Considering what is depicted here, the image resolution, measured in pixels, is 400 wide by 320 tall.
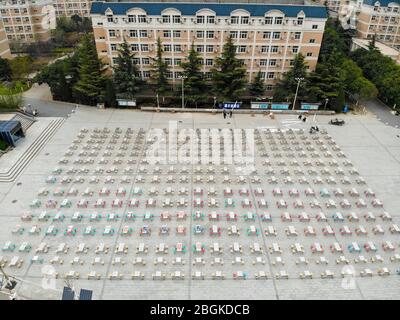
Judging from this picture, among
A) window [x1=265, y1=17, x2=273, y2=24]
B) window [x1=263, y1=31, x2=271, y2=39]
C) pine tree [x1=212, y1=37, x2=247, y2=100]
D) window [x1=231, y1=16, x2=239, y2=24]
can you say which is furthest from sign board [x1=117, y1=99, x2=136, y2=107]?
window [x1=265, y1=17, x2=273, y2=24]

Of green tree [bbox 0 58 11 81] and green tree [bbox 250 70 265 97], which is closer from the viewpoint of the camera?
green tree [bbox 250 70 265 97]

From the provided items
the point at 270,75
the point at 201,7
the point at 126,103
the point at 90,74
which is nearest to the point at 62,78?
the point at 90,74

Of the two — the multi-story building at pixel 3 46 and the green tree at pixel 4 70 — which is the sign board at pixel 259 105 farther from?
the multi-story building at pixel 3 46

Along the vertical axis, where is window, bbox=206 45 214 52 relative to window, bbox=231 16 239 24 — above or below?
below

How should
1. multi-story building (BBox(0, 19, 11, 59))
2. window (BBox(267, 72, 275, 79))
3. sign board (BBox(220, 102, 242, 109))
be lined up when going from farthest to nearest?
1. multi-story building (BBox(0, 19, 11, 59))
2. window (BBox(267, 72, 275, 79))
3. sign board (BBox(220, 102, 242, 109))

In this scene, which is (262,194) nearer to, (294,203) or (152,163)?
(294,203)

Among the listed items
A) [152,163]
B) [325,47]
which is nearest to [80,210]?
[152,163]

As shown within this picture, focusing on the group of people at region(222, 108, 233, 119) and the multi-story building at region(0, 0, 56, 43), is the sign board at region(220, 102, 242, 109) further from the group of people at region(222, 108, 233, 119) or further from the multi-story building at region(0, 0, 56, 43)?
the multi-story building at region(0, 0, 56, 43)
